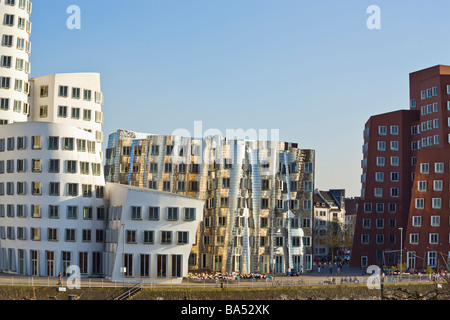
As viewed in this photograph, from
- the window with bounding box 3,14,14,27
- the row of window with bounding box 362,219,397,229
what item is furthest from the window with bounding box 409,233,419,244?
the window with bounding box 3,14,14,27

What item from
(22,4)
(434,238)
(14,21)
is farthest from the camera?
(434,238)

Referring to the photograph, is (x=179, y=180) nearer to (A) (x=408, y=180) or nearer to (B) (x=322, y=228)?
(A) (x=408, y=180)

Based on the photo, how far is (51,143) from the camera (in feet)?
306

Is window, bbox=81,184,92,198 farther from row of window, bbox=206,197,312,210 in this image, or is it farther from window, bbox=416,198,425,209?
window, bbox=416,198,425,209

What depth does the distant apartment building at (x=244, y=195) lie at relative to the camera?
11112 cm

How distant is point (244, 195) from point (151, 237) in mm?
25959

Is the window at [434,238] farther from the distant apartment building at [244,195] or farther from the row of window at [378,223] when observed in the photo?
the distant apartment building at [244,195]

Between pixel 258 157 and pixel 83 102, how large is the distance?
2634 cm

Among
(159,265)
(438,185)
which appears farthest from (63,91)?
(438,185)

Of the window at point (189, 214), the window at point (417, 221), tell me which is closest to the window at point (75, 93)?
the window at point (189, 214)

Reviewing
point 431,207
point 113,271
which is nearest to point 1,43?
point 113,271

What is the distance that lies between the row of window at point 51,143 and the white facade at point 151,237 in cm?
891

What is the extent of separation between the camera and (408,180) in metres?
138

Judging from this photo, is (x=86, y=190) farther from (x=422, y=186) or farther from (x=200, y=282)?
(x=422, y=186)
